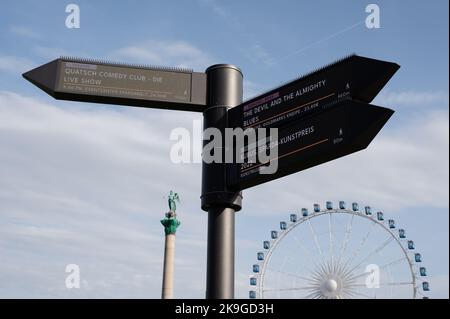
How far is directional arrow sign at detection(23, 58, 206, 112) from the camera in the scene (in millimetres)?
7723

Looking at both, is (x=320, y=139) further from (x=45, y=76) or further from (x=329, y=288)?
(x=329, y=288)

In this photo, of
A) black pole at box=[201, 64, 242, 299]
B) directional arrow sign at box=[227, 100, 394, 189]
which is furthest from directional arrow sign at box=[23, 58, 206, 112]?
directional arrow sign at box=[227, 100, 394, 189]

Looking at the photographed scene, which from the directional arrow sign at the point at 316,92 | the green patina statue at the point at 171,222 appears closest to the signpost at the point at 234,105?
the directional arrow sign at the point at 316,92

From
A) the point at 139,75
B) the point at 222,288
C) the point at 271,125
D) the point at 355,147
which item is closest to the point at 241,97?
the point at 271,125

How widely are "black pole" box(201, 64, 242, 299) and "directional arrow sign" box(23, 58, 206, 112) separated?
0.23 meters

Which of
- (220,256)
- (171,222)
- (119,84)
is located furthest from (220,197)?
(171,222)

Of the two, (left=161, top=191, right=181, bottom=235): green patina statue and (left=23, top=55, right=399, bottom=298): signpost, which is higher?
(left=161, top=191, right=181, bottom=235): green patina statue

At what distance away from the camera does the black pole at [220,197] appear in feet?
22.8

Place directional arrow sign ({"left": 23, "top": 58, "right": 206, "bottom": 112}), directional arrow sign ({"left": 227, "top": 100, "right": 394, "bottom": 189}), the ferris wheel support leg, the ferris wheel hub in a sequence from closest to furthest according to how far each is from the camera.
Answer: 1. directional arrow sign ({"left": 227, "top": 100, "right": 394, "bottom": 189})
2. the ferris wheel support leg
3. directional arrow sign ({"left": 23, "top": 58, "right": 206, "bottom": 112})
4. the ferris wheel hub

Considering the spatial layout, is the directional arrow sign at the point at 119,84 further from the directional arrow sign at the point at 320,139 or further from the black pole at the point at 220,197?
the directional arrow sign at the point at 320,139

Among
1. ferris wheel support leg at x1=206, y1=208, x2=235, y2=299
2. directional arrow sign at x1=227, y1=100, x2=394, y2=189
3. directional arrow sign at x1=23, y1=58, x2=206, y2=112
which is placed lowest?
ferris wheel support leg at x1=206, y1=208, x2=235, y2=299

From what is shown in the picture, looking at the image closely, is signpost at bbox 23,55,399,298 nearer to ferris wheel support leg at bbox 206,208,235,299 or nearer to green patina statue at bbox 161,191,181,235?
ferris wheel support leg at bbox 206,208,235,299

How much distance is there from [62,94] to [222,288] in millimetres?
3441

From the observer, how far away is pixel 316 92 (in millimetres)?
7027
